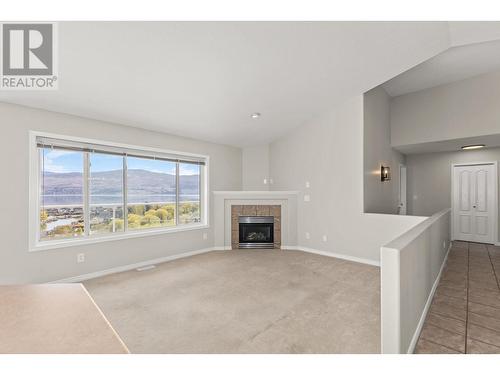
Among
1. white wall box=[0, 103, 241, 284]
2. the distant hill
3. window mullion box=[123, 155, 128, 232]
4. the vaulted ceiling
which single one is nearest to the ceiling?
the vaulted ceiling

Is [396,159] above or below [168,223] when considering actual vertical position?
above

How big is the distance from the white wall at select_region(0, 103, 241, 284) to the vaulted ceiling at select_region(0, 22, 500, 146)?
0.19 m

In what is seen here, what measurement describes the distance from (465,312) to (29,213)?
5.26 meters

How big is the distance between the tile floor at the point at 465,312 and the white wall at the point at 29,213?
4039mm

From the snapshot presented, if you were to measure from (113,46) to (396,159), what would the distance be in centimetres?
628

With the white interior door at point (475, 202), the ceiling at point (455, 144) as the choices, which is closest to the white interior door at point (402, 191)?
the ceiling at point (455, 144)

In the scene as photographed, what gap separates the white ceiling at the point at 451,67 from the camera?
148 inches

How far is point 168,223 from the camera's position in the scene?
193 inches

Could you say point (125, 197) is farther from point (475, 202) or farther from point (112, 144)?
point (475, 202)

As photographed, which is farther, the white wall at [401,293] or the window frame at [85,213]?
the window frame at [85,213]

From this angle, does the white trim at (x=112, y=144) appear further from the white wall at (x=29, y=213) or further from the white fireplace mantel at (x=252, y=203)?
the white fireplace mantel at (x=252, y=203)

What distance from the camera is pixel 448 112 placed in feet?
16.1
